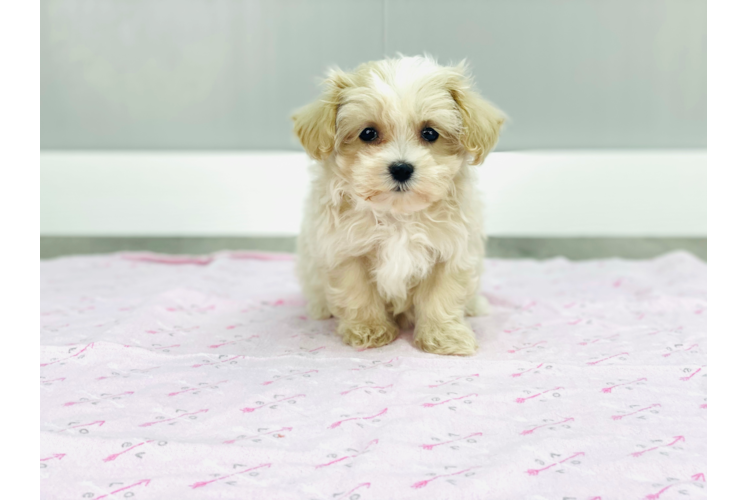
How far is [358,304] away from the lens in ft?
7.16

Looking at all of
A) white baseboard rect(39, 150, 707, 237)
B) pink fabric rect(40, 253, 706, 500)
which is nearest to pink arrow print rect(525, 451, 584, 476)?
pink fabric rect(40, 253, 706, 500)

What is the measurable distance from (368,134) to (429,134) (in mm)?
202

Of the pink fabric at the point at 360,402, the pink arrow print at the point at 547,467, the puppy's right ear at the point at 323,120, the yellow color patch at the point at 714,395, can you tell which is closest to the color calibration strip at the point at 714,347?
the yellow color patch at the point at 714,395

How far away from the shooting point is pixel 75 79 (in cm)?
423

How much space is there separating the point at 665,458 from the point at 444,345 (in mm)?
850

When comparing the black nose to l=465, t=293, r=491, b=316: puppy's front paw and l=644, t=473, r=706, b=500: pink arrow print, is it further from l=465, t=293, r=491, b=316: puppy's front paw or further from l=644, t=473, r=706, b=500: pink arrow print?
l=644, t=473, r=706, b=500: pink arrow print

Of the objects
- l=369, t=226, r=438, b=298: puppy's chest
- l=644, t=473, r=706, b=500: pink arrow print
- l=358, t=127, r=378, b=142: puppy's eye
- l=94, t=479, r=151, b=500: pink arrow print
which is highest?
l=358, t=127, r=378, b=142: puppy's eye

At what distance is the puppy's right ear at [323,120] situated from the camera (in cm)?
203

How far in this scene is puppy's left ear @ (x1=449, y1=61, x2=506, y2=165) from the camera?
2.02m

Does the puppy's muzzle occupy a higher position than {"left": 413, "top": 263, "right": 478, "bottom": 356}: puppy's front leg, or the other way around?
the puppy's muzzle

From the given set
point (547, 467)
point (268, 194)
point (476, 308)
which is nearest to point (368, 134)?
point (476, 308)

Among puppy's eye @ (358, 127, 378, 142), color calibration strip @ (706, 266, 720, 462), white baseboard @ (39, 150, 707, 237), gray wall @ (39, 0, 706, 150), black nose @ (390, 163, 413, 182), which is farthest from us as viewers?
white baseboard @ (39, 150, 707, 237)

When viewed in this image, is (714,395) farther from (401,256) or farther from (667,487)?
(401,256)

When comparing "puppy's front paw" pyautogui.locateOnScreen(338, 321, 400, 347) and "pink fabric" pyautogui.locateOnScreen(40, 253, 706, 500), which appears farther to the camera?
"puppy's front paw" pyautogui.locateOnScreen(338, 321, 400, 347)
